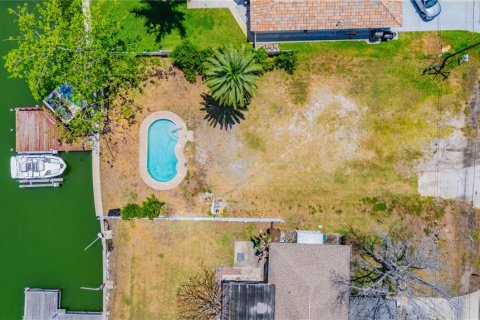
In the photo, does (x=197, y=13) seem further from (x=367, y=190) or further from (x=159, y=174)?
(x=367, y=190)

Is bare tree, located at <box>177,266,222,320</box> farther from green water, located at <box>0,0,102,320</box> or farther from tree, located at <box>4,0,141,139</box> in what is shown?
tree, located at <box>4,0,141,139</box>

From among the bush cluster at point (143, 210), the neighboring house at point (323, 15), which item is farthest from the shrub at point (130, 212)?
the neighboring house at point (323, 15)

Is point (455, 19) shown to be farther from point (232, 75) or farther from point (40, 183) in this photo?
point (40, 183)

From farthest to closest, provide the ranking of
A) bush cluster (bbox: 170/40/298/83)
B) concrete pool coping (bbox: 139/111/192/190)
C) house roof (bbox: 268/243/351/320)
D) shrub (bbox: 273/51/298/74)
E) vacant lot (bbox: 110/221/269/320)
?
1. concrete pool coping (bbox: 139/111/192/190)
2. vacant lot (bbox: 110/221/269/320)
3. shrub (bbox: 273/51/298/74)
4. bush cluster (bbox: 170/40/298/83)
5. house roof (bbox: 268/243/351/320)

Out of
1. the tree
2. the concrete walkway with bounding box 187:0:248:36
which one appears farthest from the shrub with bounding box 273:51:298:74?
the tree

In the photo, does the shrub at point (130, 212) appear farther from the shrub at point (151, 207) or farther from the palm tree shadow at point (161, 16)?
the palm tree shadow at point (161, 16)

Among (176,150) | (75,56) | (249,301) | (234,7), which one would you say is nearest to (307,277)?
(249,301)
